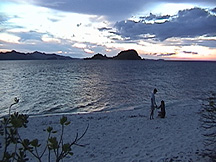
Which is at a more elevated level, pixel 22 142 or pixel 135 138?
pixel 22 142

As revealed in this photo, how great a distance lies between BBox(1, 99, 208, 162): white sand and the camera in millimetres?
8055

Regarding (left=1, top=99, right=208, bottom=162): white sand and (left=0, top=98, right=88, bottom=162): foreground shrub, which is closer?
(left=0, top=98, right=88, bottom=162): foreground shrub

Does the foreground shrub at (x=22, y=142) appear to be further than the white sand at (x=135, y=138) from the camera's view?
No

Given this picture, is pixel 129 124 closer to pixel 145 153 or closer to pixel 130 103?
pixel 145 153

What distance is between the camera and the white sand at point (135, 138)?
805cm

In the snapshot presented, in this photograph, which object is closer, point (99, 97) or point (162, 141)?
point (162, 141)

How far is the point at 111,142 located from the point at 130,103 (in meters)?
13.3

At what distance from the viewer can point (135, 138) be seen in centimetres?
1039

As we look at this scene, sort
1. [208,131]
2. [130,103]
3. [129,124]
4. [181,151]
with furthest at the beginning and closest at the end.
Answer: [130,103]
[129,124]
[208,131]
[181,151]

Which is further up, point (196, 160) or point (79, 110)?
point (196, 160)

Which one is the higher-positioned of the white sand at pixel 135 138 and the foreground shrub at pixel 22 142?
the foreground shrub at pixel 22 142

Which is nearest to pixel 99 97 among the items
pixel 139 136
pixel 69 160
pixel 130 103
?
pixel 130 103

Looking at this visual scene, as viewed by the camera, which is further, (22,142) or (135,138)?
(135,138)

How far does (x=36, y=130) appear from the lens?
491 inches
